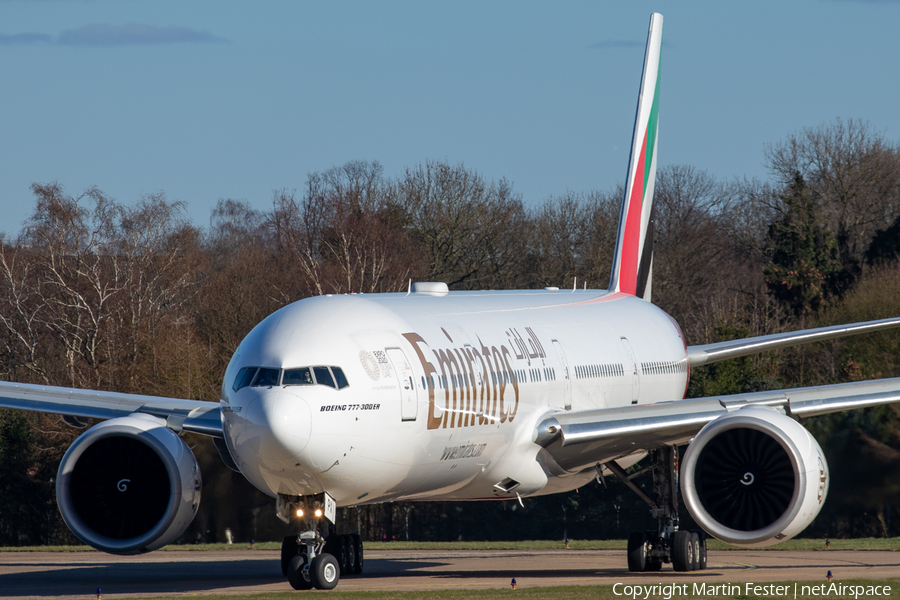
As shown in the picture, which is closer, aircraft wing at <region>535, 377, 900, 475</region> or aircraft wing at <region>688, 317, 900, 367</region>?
aircraft wing at <region>535, 377, 900, 475</region>

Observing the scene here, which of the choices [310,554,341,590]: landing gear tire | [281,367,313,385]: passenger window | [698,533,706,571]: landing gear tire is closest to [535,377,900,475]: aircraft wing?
[698,533,706,571]: landing gear tire

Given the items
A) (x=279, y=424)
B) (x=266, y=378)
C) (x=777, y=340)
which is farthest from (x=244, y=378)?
(x=777, y=340)

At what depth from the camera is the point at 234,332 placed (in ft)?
155

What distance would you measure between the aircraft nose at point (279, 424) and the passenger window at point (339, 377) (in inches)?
23.8

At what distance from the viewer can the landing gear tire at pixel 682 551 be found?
19.9 metres

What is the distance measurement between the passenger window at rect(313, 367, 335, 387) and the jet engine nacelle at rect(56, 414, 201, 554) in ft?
11.8

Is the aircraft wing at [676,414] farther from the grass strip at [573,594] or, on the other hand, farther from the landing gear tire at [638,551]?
the grass strip at [573,594]

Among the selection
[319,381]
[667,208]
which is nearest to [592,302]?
[319,381]

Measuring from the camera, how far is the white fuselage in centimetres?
1426

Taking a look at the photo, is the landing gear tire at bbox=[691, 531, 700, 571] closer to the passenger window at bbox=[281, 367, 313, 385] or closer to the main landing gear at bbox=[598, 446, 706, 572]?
the main landing gear at bbox=[598, 446, 706, 572]

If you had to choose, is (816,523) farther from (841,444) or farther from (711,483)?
(711,483)

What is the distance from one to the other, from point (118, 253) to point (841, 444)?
3211 centimetres

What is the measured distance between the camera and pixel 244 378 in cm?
1465

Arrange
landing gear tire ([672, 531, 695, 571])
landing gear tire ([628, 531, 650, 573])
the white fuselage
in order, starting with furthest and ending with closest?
landing gear tire ([628, 531, 650, 573])
landing gear tire ([672, 531, 695, 571])
the white fuselage
